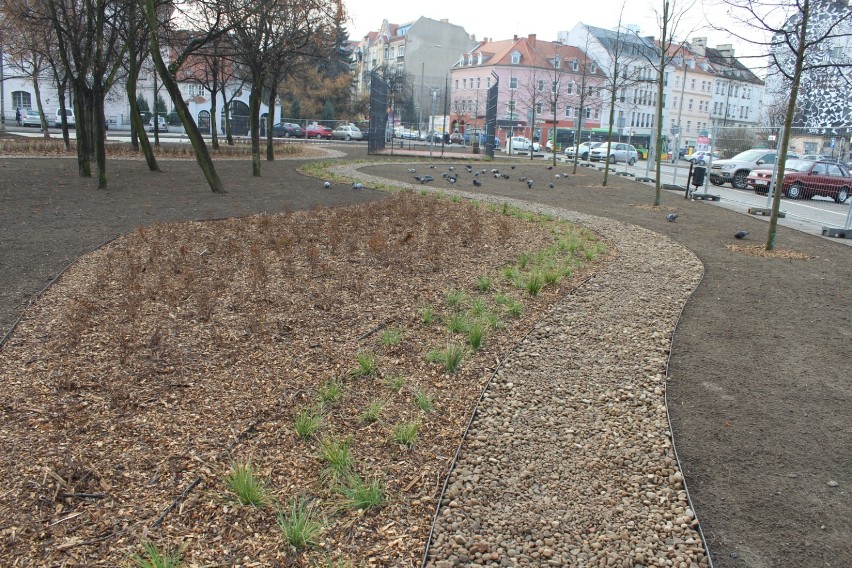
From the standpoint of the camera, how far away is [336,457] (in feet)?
13.0

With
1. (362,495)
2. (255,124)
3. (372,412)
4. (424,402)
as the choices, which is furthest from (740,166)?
(362,495)

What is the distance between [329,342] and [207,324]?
1.21 meters

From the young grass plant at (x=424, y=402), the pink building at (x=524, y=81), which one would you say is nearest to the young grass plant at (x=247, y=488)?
the young grass plant at (x=424, y=402)

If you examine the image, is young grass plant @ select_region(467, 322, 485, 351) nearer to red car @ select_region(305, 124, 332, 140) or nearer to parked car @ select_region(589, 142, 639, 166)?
parked car @ select_region(589, 142, 639, 166)

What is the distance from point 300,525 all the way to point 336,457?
68 cm

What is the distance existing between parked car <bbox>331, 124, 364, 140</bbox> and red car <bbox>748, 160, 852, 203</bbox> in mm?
40117

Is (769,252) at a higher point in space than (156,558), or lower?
higher

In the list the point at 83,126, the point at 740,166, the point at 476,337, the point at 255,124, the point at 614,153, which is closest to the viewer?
the point at 476,337

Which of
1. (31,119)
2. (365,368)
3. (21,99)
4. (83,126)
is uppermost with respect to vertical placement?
(21,99)

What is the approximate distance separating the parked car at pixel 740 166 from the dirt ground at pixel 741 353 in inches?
517

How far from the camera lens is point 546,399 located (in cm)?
496

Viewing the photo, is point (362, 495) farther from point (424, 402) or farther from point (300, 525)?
point (424, 402)

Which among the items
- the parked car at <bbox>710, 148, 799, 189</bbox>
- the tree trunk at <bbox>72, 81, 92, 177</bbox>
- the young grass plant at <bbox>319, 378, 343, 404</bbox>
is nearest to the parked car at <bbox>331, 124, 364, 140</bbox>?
the parked car at <bbox>710, 148, 799, 189</bbox>

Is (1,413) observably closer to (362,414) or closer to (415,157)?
(362,414)
